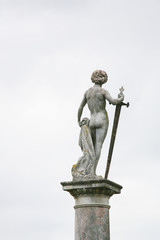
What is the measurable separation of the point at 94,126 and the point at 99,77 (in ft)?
4.44

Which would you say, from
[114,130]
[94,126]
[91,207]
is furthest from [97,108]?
[91,207]

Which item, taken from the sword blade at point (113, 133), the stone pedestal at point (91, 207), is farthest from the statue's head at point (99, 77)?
the stone pedestal at point (91, 207)

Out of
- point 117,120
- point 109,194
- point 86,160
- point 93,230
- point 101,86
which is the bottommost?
point 93,230

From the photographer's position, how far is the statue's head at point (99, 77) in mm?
13922

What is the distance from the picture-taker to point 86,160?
1327 cm

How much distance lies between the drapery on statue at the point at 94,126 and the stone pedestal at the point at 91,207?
1.36 feet

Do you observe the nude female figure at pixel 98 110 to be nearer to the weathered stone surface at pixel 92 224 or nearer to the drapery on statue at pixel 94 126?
the drapery on statue at pixel 94 126

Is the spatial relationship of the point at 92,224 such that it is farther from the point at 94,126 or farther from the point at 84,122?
the point at 84,122

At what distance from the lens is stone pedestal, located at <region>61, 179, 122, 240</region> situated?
40.9 ft

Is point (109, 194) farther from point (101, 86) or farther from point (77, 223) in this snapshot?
point (101, 86)

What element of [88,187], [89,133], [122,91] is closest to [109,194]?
[88,187]

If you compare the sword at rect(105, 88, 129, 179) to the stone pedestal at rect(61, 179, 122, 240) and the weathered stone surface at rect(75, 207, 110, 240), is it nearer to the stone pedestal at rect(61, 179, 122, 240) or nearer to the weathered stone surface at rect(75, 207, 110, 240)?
the stone pedestal at rect(61, 179, 122, 240)

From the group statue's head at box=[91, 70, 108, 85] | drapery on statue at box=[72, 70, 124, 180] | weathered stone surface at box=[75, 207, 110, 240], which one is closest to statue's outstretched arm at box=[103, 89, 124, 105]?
drapery on statue at box=[72, 70, 124, 180]

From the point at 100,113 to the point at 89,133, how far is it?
608 mm
